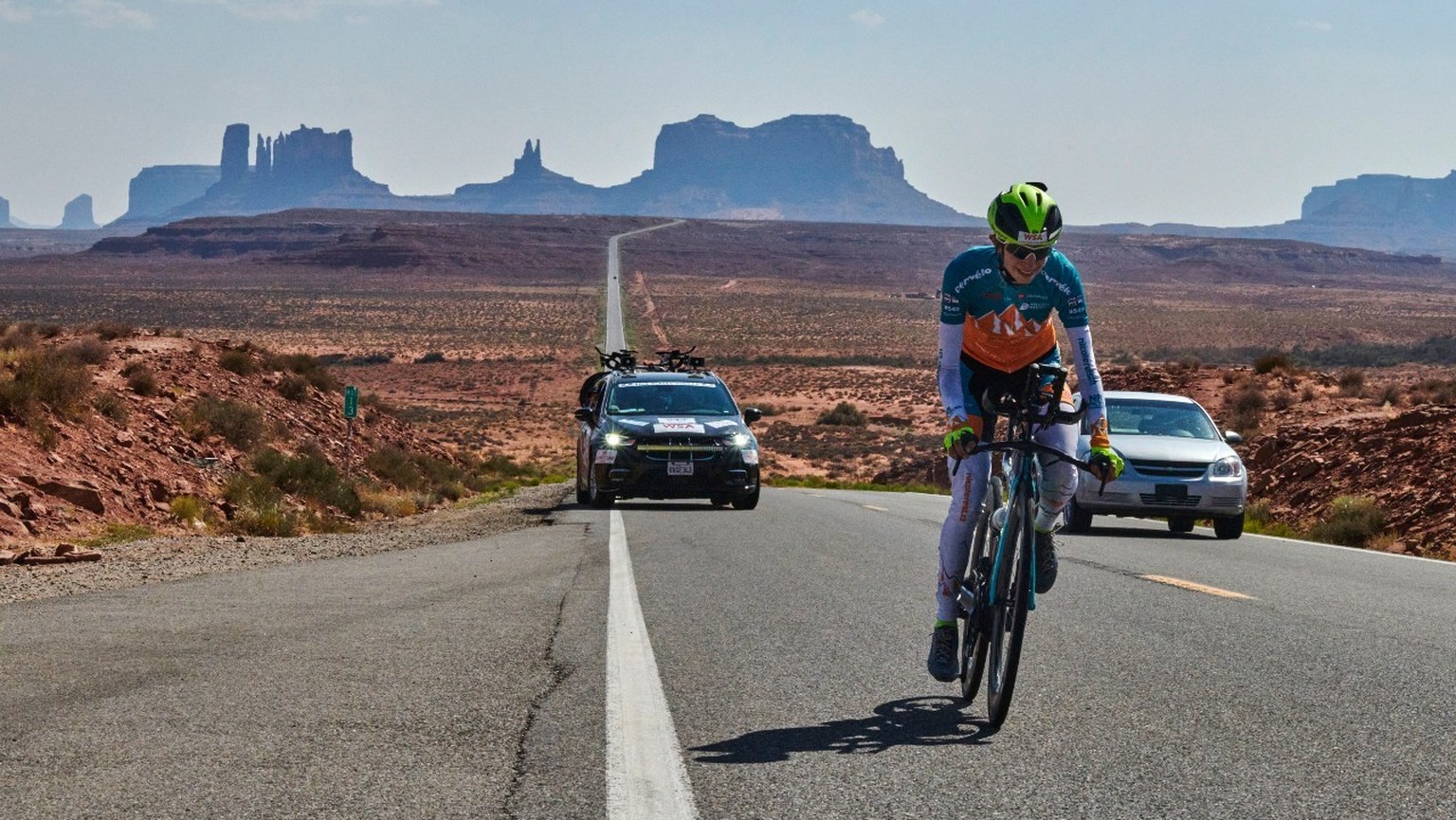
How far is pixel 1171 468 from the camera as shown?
16.9 meters

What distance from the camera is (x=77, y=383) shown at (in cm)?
1839

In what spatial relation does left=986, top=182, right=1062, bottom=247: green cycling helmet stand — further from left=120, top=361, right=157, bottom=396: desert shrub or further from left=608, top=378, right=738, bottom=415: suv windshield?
left=120, top=361, right=157, bottom=396: desert shrub

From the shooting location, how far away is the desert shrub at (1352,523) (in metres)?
18.6

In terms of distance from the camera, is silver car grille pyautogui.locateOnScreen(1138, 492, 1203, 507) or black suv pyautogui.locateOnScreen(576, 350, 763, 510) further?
black suv pyautogui.locateOnScreen(576, 350, 763, 510)

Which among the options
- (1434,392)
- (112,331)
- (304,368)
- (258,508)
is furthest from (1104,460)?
(1434,392)

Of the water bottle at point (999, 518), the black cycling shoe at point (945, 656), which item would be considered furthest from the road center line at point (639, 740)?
the water bottle at point (999, 518)

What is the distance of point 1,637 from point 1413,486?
17636mm

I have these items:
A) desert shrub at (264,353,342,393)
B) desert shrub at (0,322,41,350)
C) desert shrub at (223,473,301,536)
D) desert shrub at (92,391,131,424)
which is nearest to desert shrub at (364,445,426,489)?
desert shrub at (264,353,342,393)

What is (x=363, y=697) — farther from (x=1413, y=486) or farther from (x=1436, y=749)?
(x=1413, y=486)

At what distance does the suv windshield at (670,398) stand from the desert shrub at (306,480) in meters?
3.91

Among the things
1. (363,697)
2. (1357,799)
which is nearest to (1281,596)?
(1357,799)

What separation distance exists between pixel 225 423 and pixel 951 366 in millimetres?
17317

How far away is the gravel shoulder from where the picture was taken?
35.3 feet

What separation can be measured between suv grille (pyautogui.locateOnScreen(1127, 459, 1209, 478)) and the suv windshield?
5.03 m
